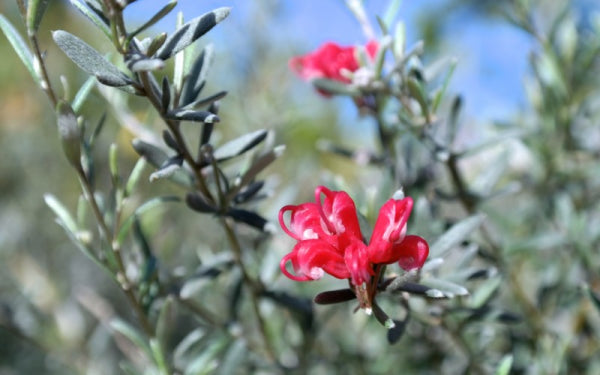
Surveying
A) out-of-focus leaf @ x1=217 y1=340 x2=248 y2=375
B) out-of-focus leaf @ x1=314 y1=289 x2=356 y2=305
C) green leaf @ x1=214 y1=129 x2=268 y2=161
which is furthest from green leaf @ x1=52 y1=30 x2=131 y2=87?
out-of-focus leaf @ x1=217 y1=340 x2=248 y2=375

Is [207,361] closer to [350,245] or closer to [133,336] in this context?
[133,336]

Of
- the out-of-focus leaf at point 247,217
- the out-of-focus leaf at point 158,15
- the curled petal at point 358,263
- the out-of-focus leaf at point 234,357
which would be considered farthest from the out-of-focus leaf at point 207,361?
the out-of-focus leaf at point 158,15

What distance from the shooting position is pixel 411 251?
0.52 metres

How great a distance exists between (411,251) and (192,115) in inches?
8.6

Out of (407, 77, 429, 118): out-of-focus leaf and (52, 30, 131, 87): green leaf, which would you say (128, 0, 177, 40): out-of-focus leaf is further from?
(407, 77, 429, 118): out-of-focus leaf

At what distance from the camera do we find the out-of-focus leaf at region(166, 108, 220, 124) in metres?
0.53

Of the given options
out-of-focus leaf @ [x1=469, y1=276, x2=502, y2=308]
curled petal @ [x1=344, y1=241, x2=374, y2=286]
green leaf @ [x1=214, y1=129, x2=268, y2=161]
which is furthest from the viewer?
out-of-focus leaf @ [x1=469, y1=276, x2=502, y2=308]

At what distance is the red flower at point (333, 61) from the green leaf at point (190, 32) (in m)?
0.27

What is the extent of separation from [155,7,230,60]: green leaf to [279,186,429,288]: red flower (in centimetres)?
16

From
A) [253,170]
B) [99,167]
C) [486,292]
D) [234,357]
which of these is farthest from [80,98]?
[99,167]

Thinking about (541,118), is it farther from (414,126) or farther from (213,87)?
(213,87)

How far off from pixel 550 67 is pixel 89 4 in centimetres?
79

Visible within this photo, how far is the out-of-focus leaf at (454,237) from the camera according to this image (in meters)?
0.65

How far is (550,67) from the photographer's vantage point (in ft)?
3.49
